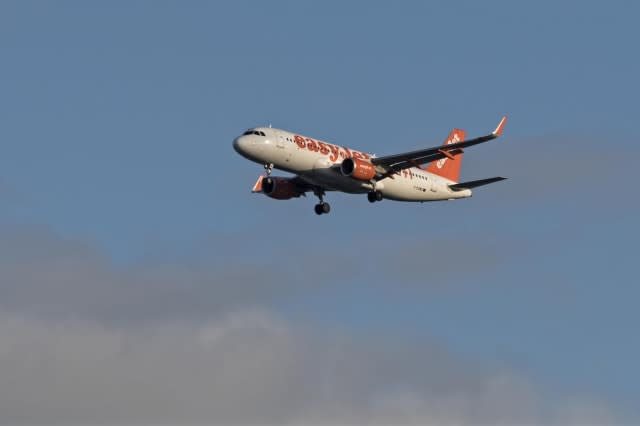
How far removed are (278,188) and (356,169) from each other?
9067 millimetres

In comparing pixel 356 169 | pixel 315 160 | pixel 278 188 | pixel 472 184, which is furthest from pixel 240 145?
pixel 472 184

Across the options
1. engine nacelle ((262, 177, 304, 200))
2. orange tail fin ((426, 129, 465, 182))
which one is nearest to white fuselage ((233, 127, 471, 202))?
engine nacelle ((262, 177, 304, 200))

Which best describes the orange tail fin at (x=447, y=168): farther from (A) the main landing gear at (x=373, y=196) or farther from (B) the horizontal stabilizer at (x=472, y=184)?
(A) the main landing gear at (x=373, y=196)

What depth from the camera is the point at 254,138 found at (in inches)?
3575

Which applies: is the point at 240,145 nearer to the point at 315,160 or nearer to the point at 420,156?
the point at 315,160

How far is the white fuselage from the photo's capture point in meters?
90.7

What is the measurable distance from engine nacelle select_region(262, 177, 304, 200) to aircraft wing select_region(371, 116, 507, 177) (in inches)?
298

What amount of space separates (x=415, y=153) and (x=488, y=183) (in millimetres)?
7837

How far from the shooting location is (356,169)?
93.2 m

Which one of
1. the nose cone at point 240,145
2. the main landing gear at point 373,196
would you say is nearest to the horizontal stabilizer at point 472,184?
the main landing gear at point 373,196

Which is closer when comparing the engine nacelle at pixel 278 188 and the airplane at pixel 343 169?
the airplane at pixel 343 169

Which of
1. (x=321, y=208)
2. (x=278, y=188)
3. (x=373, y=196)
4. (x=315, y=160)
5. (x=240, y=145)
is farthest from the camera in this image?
(x=278, y=188)

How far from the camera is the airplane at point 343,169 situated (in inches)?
3585

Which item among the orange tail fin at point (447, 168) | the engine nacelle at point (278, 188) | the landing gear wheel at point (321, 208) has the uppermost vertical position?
the orange tail fin at point (447, 168)
